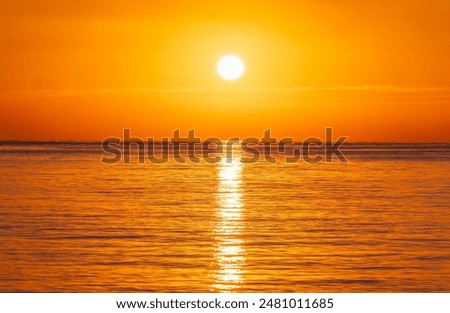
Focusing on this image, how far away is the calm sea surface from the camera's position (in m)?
12.1

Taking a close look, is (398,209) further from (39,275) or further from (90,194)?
(39,275)

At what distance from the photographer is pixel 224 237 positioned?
52.7 feet

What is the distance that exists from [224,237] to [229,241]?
52 cm

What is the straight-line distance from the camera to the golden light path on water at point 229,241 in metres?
12.1

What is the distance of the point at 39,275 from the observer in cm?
1230

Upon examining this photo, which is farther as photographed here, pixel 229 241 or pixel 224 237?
pixel 224 237

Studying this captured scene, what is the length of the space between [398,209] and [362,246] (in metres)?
5.91

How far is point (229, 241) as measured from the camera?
613 inches

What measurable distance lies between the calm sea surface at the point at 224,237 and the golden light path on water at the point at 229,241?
1.1 inches

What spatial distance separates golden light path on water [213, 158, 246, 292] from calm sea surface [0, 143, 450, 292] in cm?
3

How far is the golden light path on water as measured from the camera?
12.1m

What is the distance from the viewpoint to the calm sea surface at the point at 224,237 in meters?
12.1
